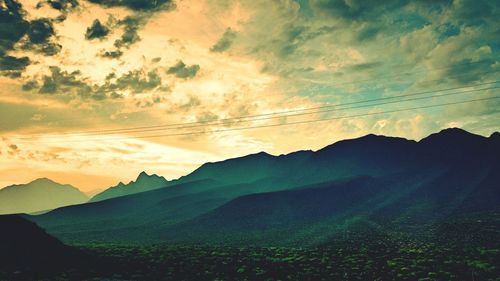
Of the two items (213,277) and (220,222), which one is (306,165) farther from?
(213,277)

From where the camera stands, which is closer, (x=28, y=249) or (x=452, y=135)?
(x=28, y=249)

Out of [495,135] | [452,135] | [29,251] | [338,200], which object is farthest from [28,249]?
[452,135]

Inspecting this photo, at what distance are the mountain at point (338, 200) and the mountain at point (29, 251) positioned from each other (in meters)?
33.8

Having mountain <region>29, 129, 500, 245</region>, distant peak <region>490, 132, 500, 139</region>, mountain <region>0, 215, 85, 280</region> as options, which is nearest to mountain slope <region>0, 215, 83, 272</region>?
mountain <region>0, 215, 85, 280</region>

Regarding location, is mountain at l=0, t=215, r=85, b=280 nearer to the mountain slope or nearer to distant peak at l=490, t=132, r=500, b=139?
the mountain slope

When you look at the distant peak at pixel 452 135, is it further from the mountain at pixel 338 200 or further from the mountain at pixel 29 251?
the mountain at pixel 29 251

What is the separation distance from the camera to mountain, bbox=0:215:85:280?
29620 mm

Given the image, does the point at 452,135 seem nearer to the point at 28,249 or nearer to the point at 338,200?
the point at 338,200

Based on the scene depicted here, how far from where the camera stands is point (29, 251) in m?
32.3

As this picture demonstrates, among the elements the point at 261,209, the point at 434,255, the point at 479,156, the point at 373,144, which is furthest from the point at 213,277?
the point at 373,144

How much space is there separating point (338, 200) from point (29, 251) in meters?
97.9

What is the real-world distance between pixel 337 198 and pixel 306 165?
6767cm

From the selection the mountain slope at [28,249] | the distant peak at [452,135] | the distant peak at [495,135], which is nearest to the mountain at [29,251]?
the mountain slope at [28,249]

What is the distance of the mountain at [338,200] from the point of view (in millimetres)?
81688
